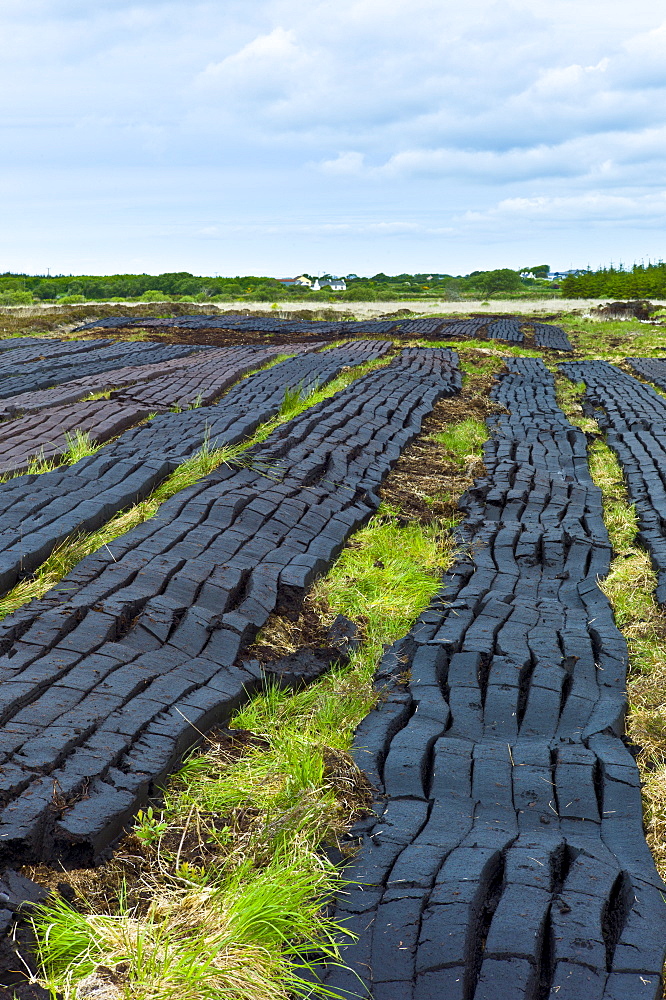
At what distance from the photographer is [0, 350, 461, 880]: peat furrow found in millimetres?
2797

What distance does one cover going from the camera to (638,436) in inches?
382

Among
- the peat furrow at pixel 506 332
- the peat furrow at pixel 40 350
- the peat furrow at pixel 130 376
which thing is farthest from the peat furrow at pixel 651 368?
the peat furrow at pixel 40 350

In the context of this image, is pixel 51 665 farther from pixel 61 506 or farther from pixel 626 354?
pixel 626 354

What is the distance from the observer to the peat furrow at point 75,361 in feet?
43.5

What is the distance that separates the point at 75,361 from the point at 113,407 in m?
6.68

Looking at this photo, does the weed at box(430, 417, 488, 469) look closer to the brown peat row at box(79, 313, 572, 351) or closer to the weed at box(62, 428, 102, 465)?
the weed at box(62, 428, 102, 465)

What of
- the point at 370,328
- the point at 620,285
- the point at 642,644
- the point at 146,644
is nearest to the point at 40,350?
the point at 370,328

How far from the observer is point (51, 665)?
353 centimetres

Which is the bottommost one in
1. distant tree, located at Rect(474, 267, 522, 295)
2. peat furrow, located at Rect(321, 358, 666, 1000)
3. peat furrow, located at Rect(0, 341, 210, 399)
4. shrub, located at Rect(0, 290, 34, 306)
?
peat furrow, located at Rect(321, 358, 666, 1000)

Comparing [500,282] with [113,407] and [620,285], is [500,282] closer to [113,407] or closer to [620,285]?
[620,285]

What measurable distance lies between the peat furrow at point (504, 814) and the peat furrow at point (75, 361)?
9926 mm

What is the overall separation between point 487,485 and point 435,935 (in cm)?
545

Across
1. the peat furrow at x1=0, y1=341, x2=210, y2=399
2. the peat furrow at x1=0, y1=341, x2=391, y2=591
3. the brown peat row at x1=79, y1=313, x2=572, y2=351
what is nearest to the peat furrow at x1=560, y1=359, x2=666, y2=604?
the peat furrow at x1=0, y1=341, x2=391, y2=591

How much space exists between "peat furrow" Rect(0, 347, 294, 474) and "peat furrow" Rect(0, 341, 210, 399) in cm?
75
